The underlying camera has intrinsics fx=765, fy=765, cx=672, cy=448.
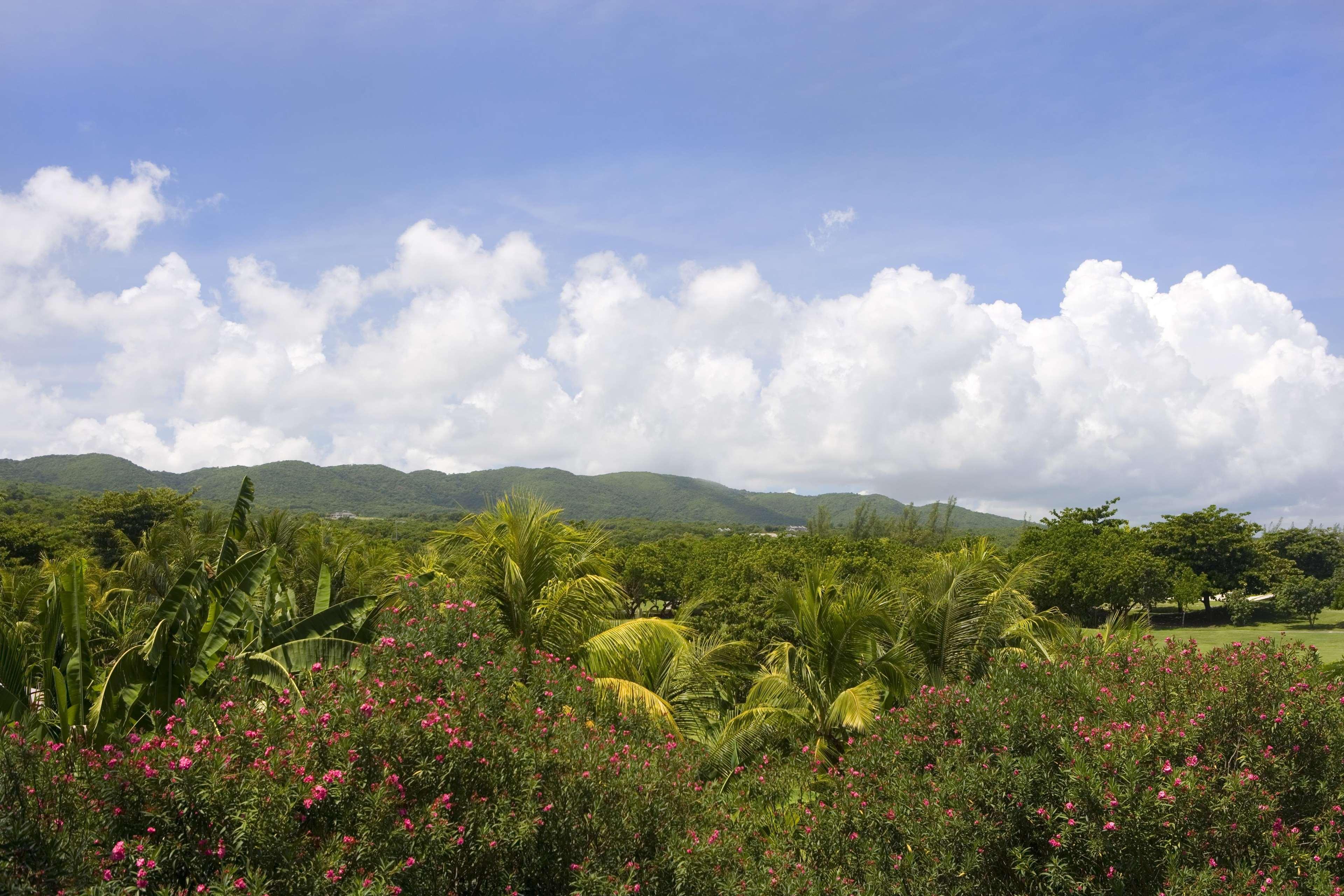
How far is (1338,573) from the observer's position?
63.2 metres

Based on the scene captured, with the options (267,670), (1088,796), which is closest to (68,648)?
(267,670)

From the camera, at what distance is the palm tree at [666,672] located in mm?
9078

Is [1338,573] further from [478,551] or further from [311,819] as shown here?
[311,819]

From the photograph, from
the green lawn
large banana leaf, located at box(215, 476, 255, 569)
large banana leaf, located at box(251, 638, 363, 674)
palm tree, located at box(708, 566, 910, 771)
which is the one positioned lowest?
the green lawn

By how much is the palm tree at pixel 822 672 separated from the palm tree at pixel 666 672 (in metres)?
0.66

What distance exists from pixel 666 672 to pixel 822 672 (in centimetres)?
288

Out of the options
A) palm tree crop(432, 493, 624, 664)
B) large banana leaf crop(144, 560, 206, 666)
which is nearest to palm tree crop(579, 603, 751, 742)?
palm tree crop(432, 493, 624, 664)

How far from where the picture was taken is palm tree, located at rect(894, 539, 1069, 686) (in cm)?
1218

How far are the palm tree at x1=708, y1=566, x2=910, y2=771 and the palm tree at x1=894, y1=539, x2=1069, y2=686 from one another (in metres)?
0.37

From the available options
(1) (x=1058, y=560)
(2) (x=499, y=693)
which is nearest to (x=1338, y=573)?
(1) (x=1058, y=560)

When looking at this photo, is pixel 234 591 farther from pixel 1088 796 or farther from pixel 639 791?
pixel 1088 796

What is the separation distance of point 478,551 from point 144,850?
7703mm

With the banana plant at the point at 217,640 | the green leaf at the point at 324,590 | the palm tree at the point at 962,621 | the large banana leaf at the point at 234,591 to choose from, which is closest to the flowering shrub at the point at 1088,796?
the banana plant at the point at 217,640

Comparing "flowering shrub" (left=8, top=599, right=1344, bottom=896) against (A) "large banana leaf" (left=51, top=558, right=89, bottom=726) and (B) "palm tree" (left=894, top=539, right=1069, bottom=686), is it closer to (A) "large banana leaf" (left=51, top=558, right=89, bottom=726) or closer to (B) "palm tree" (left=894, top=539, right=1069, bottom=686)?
(A) "large banana leaf" (left=51, top=558, right=89, bottom=726)
